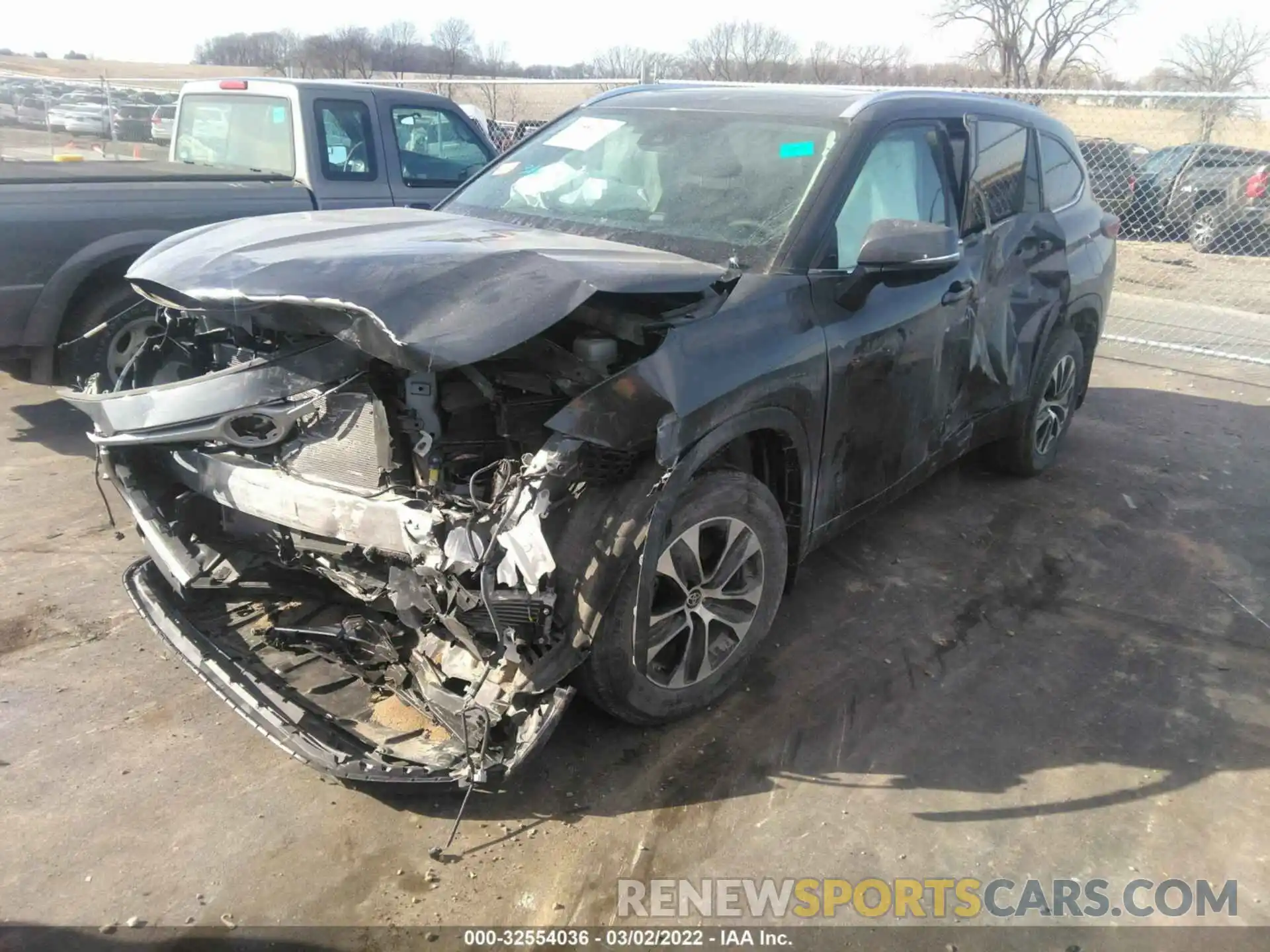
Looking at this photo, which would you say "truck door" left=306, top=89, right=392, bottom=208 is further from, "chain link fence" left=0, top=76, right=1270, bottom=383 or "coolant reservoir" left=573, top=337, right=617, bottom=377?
"coolant reservoir" left=573, top=337, right=617, bottom=377

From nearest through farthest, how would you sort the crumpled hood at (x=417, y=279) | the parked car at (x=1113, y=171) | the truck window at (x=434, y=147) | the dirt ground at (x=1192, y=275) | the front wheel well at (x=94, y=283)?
the crumpled hood at (x=417, y=279) → the front wheel well at (x=94, y=283) → the truck window at (x=434, y=147) → the dirt ground at (x=1192, y=275) → the parked car at (x=1113, y=171)

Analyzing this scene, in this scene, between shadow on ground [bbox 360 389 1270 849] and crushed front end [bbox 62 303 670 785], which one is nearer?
crushed front end [bbox 62 303 670 785]

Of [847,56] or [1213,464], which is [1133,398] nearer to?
[1213,464]

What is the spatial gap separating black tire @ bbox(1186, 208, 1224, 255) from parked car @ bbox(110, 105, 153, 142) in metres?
17.6

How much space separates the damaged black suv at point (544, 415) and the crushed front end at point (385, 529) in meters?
0.01

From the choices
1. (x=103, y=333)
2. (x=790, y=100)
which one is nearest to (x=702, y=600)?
(x=790, y=100)

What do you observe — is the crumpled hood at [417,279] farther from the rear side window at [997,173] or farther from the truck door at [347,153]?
the truck door at [347,153]

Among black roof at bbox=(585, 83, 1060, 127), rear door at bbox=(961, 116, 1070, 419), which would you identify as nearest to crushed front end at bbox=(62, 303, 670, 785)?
black roof at bbox=(585, 83, 1060, 127)

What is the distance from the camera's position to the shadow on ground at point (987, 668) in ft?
9.91

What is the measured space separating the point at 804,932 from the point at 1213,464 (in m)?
5.16

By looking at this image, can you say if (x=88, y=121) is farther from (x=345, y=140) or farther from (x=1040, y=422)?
(x=1040, y=422)

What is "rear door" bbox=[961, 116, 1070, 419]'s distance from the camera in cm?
428

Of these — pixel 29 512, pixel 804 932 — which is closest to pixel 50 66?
pixel 29 512

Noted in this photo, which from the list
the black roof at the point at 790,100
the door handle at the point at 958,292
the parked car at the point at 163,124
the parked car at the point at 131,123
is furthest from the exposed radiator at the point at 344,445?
the parked car at the point at 131,123
